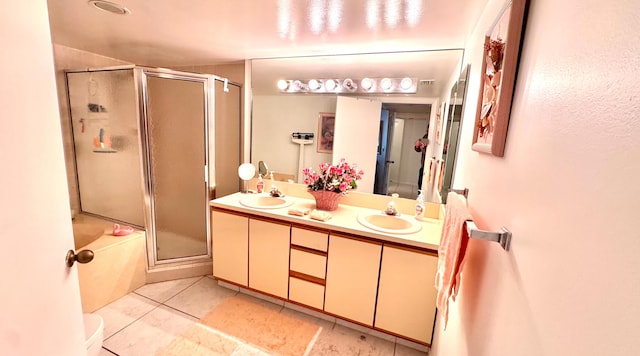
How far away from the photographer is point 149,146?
7.28 feet

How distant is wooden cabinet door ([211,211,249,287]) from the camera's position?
201 centimetres

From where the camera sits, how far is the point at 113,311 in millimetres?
1896

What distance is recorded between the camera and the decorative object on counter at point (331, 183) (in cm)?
198

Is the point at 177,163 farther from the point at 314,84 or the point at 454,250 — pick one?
the point at 454,250

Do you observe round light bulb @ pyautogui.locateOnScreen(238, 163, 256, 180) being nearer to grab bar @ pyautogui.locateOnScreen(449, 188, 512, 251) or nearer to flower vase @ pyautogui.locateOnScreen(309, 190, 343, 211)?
flower vase @ pyautogui.locateOnScreen(309, 190, 343, 211)

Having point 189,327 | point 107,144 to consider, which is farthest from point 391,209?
point 107,144

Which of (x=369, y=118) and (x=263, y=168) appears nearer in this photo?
(x=369, y=118)

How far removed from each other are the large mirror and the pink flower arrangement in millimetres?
128

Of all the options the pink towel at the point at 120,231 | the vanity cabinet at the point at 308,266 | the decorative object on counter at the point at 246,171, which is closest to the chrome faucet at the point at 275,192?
the decorative object on counter at the point at 246,171

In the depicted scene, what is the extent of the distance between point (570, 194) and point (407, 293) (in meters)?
1.37

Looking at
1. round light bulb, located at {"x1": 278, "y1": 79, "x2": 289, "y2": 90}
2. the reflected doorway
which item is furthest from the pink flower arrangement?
round light bulb, located at {"x1": 278, "y1": 79, "x2": 289, "y2": 90}

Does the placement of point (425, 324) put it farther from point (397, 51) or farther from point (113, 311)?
point (113, 311)

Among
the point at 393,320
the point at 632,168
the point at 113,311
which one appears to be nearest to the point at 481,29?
the point at 632,168

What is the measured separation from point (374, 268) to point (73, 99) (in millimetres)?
3307
